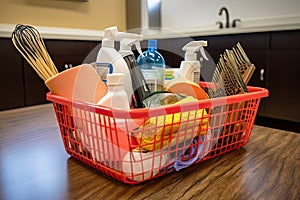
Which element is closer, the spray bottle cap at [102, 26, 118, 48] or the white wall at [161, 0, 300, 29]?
the spray bottle cap at [102, 26, 118, 48]

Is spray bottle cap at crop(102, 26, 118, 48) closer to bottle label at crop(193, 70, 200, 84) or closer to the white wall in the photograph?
bottle label at crop(193, 70, 200, 84)

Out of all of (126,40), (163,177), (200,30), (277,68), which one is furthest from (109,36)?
(200,30)

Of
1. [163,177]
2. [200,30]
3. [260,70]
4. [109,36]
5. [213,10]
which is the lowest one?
[163,177]

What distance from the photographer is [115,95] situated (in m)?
0.39

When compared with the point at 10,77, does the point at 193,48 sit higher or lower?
higher

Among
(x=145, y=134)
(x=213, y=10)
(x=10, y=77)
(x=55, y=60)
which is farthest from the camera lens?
(x=213, y=10)

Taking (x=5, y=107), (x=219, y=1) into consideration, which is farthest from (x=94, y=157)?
(x=219, y=1)

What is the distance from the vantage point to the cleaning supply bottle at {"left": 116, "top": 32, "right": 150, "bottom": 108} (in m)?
0.48

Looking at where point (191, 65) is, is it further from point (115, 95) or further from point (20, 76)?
point (20, 76)

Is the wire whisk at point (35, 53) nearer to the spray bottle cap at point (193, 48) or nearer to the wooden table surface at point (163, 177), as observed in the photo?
the wooden table surface at point (163, 177)

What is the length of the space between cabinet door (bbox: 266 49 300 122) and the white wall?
62cm

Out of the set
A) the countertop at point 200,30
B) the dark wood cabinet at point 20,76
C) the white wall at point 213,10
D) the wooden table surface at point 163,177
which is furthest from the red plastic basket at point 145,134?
the white wall at point 213,10

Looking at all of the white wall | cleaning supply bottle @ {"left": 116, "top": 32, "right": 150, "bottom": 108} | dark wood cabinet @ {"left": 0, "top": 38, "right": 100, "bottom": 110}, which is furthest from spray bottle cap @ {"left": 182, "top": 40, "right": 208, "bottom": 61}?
the white wall

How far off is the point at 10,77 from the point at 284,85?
1.77m
